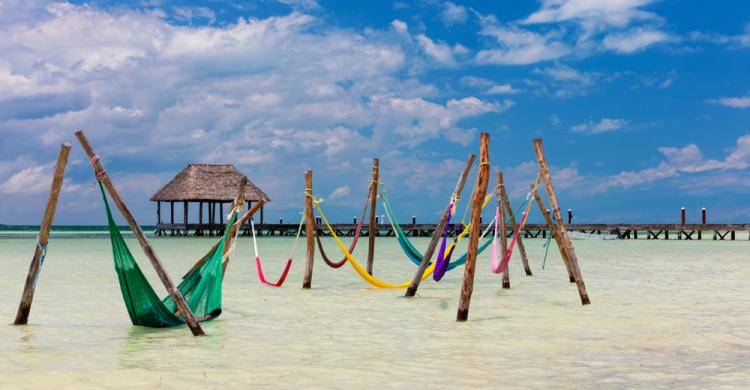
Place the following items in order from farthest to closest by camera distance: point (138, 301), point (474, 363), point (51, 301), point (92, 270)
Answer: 1. point (92, 270)
2. point (51, 301)
3. point (138, 301)
4. point (474, 363)

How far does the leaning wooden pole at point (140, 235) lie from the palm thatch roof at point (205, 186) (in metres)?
30.5

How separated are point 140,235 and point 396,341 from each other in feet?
7.41

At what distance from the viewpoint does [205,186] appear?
38125 mm

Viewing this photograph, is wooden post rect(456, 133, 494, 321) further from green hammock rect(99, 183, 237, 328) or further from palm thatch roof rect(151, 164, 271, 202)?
palm thatch roof rect(151, 164, 271, 202)

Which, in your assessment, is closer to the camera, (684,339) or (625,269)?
(684,339)

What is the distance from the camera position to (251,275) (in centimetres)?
1350

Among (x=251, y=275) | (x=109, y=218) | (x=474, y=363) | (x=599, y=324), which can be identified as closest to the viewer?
(x=474, y=363)

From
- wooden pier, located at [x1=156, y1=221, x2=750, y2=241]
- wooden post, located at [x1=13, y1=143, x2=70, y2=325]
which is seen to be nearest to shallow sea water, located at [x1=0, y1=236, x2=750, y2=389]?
wooden post, located at [x1=13, y1=143, x2=70, y2=325]

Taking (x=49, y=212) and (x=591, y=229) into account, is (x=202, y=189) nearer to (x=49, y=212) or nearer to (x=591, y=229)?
(x=591, y=229)

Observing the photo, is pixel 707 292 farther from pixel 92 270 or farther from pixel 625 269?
pixel 92 270

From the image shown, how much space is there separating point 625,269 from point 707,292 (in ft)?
16.4

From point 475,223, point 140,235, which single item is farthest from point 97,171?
point 475,223

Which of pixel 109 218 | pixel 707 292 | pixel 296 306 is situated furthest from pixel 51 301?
pixel 707 292

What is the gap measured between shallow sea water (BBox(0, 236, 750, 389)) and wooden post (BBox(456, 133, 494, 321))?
22cm
